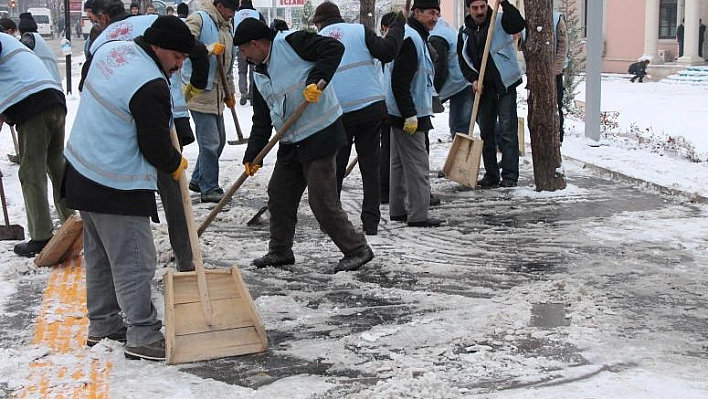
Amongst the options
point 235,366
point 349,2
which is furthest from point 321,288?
point 349,2

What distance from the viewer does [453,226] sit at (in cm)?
761

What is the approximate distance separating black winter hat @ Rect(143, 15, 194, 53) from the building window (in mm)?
27333

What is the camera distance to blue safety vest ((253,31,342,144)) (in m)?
5.79

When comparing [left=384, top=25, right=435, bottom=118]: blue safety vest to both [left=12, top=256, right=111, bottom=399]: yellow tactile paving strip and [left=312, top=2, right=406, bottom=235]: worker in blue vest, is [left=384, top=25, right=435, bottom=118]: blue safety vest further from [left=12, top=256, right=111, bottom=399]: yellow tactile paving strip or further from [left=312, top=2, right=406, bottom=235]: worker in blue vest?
[left=12, top=256, right=111, bottom=399]: yellow tactile paving strip

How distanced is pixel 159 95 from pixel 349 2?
42.0 metres

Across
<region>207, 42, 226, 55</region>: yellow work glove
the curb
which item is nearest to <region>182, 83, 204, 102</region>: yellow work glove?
<region>207, 42, 226, 55</region>: yellow work glove

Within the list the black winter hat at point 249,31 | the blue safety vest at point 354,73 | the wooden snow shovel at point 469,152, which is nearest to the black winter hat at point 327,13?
the blue safety vest at point 354,73

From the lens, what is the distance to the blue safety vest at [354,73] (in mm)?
6879

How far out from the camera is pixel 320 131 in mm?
5887

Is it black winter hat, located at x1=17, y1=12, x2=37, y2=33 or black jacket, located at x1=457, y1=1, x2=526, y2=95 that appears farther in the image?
black winter hat, located at x1=17, y1=12, x2=37, y2=33

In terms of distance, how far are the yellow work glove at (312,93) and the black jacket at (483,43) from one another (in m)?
3.68

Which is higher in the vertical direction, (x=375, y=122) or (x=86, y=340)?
(x=375, y=122)

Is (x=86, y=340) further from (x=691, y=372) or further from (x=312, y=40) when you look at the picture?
(x=691, y=372)

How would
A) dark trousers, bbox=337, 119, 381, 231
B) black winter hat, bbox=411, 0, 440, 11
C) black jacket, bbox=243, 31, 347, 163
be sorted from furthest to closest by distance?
1. black winter hat, bbox=411, 0, 440, 11
2. dark trousers, bbox=337, 119, 381, 231
3. black jacket, bbox=243, 31, 347, 163
